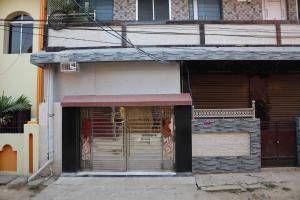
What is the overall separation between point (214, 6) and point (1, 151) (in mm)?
9152

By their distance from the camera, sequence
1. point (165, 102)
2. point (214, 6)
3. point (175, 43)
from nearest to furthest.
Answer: point (165, 102) → point (175, 43) → point (214, 6)

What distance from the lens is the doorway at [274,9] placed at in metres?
12.4

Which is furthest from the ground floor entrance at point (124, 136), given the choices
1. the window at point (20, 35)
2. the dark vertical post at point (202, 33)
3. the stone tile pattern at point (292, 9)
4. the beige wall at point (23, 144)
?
the stone tile pattern at point (292, 9)

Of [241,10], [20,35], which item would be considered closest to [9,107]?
[20,35]

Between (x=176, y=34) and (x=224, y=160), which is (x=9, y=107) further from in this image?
(x=224, y=160)

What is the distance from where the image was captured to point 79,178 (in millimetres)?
10695

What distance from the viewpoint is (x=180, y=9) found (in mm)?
12047

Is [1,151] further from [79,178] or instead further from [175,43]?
[175,43]

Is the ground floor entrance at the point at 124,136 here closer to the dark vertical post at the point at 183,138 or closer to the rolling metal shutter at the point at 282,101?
the dark vertical post at the point at 183,138

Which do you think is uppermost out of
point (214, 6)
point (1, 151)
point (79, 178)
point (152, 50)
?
point (214, 6)

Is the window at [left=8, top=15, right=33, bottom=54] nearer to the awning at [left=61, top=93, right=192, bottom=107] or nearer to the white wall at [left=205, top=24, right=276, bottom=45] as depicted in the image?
the awning at [left=61, top=93, right=192, bottom=107]

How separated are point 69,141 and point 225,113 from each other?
17.5 ft

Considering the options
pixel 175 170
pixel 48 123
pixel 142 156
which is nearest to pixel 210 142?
pixel 175 170

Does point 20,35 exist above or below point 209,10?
below
